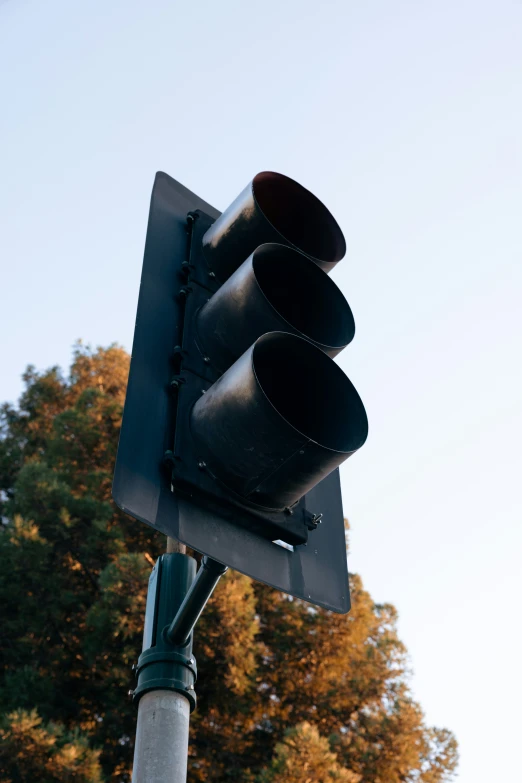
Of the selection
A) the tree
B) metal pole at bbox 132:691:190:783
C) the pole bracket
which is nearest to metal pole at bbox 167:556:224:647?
the pole bracket

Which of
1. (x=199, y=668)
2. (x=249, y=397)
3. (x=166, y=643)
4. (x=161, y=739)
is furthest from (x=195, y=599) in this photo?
(x=199, y=668)

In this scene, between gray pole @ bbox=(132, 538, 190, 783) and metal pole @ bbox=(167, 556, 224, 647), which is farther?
metal pole @ bbox=(167, 556, 224, 647)

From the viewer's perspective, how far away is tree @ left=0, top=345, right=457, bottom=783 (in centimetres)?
921

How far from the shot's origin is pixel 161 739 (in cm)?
216

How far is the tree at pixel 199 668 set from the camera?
9211 millimetres

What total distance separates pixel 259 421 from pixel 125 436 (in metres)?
0.45

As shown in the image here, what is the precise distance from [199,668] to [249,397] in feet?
28.6

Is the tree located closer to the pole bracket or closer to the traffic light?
the pole bracket

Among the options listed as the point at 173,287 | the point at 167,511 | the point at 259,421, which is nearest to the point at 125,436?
the point at 167,511

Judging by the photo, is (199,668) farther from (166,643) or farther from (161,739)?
(161,739)

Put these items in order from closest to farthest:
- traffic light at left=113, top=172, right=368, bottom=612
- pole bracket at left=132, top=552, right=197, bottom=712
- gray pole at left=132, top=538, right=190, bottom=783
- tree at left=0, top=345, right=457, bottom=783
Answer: gray pole at left=132, top=538, right=190, bottom=783 < traffic light at left=113, top=172, right=368, bottom=612 < pole bracket at left=132, top=552, right=197, bottom=712 < tree at left=0, top=345, right=457, bottom=783

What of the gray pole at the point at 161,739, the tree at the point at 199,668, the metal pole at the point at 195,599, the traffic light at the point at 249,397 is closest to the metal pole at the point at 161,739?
the gray pole at the point at 161,739

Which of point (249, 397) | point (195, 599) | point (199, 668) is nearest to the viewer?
point (249, 397)

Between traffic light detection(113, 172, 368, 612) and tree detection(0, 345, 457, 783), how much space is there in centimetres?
711
